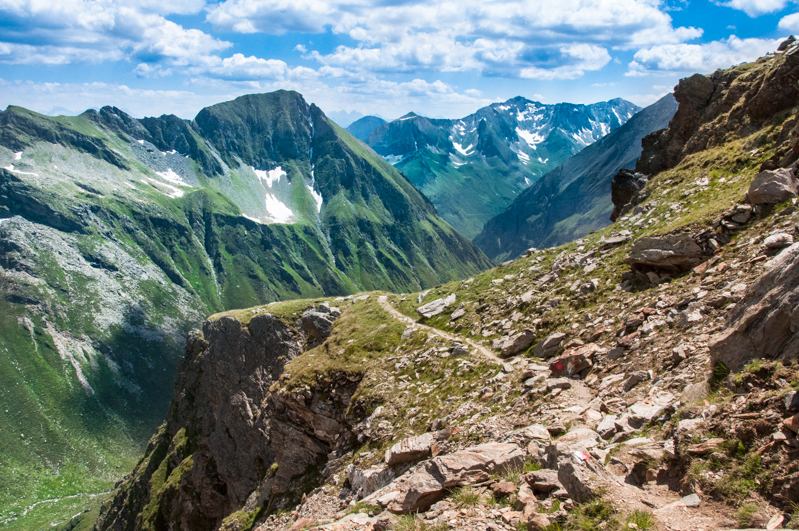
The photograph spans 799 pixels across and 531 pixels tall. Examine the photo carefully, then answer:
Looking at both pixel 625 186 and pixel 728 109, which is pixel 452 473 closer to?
pixel 728 109

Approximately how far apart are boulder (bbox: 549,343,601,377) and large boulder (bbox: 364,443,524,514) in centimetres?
871

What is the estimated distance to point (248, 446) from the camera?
2436 inches

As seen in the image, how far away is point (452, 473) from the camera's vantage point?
15969 millimetres

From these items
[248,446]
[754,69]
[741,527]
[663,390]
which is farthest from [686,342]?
[248,446]

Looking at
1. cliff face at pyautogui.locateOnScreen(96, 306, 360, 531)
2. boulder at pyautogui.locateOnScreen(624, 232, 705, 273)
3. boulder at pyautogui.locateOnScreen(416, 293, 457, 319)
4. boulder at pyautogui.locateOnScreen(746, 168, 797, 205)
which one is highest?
boulder at pyautogui.locateOnScreen(746, 168, 797, 205)

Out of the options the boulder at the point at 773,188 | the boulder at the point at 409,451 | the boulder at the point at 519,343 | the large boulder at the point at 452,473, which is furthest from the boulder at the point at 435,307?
the large boulder at the point at 452,473

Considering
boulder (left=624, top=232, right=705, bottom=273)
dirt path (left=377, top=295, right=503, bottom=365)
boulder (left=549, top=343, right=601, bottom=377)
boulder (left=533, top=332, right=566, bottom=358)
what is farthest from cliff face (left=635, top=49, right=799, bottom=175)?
dirt path (left=377, top=295, right=503, bottom=365)

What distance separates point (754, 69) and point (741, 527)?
5335 centimetres

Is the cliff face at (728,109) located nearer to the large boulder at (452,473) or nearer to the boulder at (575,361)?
the boulder at (575,361)

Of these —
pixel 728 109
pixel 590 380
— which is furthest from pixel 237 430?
pixel 728 109

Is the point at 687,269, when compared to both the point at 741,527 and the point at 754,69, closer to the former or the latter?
the point at 741,527

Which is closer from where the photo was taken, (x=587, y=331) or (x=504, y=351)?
(x=587, y=331)

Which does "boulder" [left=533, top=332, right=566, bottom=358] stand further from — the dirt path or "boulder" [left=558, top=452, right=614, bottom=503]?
"boulder" [left=558, top=452, right=614, bottom=503]

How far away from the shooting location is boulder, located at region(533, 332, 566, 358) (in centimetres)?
2889
